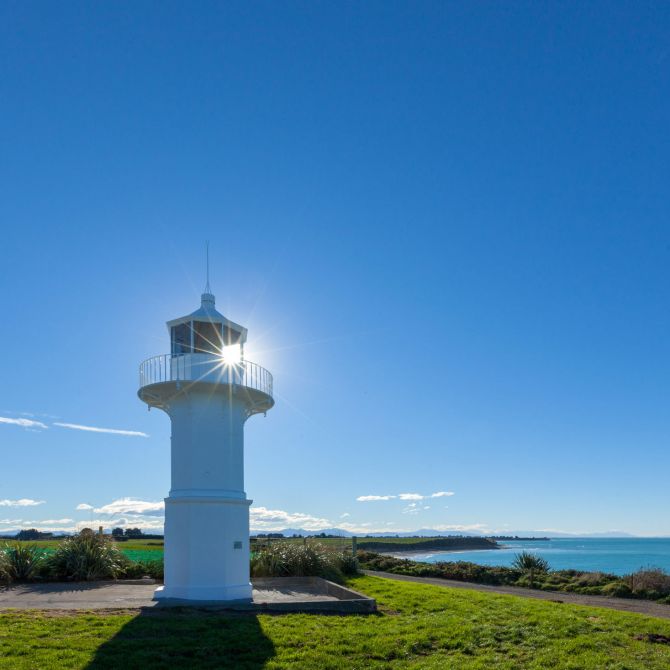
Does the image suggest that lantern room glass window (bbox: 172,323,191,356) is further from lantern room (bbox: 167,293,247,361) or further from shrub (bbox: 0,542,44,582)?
shrub (bbox: 0,542,44,582)

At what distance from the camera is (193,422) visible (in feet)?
→ 45.2

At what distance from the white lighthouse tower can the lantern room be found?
22 millimetres

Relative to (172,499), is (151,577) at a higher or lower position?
lower

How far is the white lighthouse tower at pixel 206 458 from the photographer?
1325 centimetres

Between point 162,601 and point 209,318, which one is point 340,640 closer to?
point 162,601

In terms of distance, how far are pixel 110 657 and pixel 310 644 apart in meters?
2.81

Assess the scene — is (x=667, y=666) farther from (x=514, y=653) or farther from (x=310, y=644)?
(x=310, y=644)

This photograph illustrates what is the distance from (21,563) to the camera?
17.0m

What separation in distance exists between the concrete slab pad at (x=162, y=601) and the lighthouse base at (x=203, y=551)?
22.7 inches

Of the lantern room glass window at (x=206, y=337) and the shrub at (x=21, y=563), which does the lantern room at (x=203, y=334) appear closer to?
the lantern room glass window at (x=206, y=337)

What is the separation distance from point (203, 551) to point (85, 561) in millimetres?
5996

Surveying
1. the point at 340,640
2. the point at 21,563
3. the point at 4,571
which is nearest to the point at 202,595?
the point at 340,640

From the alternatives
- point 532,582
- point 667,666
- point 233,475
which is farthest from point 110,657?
point 532,582

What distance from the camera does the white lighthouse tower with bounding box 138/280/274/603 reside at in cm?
1325
